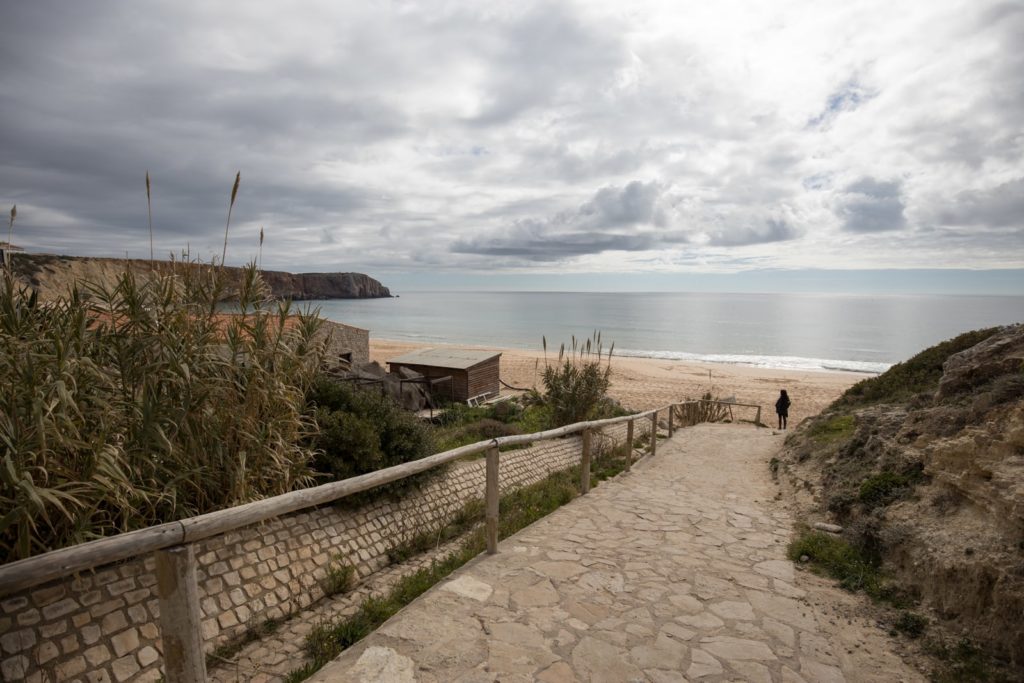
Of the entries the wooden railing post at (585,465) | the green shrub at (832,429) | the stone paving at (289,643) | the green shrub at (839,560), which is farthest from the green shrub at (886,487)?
the stone paving at (289,643)

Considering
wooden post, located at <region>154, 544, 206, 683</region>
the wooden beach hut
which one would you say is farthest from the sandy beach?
wooden post, located at <region>154, 544, 206, 683</region>

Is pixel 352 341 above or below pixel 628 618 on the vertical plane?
above

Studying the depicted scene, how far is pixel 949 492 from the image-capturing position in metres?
4.54

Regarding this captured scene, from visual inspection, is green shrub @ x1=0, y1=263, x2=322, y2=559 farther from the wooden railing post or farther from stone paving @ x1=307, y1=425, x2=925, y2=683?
the wooden railing post

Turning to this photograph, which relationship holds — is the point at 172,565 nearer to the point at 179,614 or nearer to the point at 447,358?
the point at 179,614

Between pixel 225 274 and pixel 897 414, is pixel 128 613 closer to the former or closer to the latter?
pixel 225 274

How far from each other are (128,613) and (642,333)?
67.8 meters

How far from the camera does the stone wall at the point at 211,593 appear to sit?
120 inches

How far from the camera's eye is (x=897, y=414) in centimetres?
724

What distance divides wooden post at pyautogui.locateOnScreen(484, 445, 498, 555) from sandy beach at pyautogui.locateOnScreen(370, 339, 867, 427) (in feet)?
48.7

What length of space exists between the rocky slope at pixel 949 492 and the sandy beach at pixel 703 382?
1301cm

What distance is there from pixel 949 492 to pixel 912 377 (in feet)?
22.3

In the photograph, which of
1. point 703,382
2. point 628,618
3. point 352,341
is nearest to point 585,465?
point 628,618

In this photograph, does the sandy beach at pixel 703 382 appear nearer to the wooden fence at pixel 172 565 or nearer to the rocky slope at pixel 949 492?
the rocky slope at pixel 949 492
